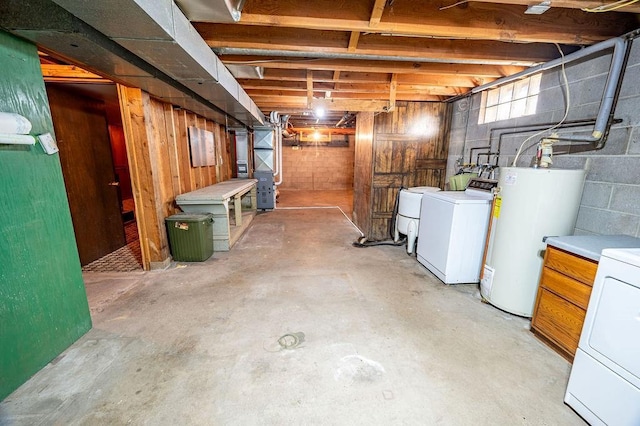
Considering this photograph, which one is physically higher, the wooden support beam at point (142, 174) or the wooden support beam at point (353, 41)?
the wooden support beam at point (353, 41)

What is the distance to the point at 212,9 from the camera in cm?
157

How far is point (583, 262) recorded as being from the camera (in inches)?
63.1

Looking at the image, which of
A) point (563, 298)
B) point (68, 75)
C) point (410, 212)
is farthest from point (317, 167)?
point (563, 298)

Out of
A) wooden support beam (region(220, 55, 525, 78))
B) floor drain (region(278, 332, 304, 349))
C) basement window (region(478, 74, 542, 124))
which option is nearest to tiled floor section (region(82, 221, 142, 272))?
floor drain (region(278, 332, 304, 349))

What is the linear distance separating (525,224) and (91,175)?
4804 mm

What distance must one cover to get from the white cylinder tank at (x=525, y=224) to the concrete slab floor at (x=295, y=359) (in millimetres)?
242

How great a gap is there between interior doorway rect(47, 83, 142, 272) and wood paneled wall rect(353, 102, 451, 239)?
3461 millimetres

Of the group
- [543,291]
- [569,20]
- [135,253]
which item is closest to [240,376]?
[543,291]

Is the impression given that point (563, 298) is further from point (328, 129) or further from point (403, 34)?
point (328, 129)

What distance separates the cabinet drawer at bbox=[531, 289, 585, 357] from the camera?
5.43 ft

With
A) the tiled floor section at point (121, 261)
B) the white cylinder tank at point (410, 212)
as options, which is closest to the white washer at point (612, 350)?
the white cylinder tank at point (410, 212)

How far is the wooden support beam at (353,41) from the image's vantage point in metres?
2.07

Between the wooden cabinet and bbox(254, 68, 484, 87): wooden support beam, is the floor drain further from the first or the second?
bbox(254, 68, 484, 87): wooden support beam

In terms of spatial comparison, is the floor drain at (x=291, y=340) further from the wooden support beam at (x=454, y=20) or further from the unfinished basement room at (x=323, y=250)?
the wooden support beam at (x=454, y=20)
